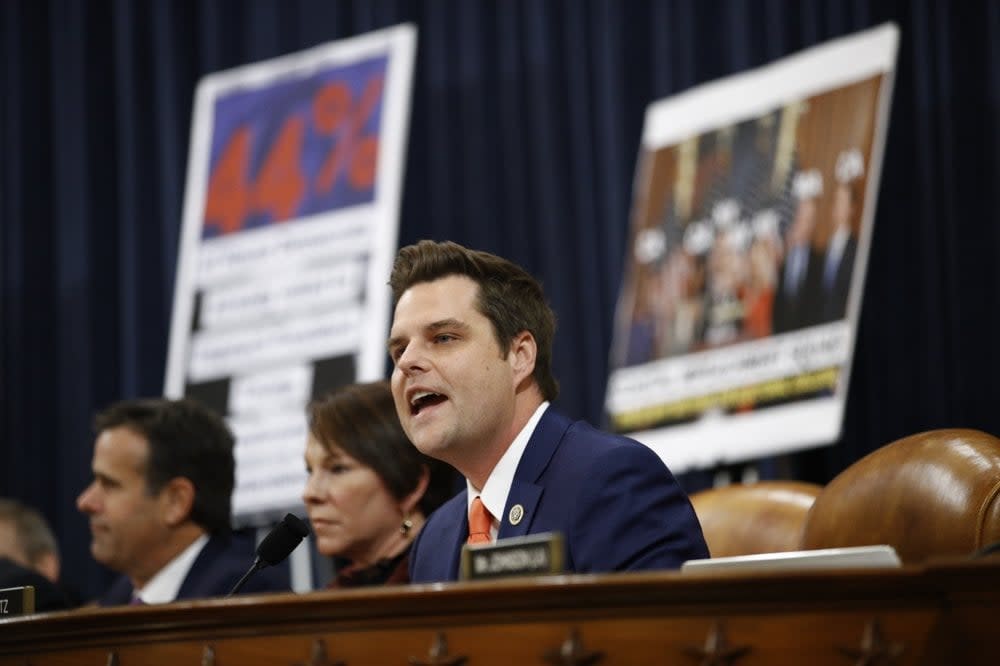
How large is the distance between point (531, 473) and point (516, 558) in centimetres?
90

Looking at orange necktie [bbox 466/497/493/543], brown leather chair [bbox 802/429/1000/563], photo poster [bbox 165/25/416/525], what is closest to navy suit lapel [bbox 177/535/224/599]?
orange necktie [bbox 466/497/493/543]

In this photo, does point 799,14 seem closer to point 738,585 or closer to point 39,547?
point 39,547

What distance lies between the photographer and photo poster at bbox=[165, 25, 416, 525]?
18.4ft

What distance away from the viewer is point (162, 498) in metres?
3.99

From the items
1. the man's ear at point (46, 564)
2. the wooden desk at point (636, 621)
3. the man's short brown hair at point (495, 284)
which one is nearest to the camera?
the wooden desk at point (636, 621)

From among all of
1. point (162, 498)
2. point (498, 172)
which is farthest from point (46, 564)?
point (498, 172)

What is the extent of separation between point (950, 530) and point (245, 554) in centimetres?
204

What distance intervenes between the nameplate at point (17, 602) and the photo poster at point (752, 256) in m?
2.66

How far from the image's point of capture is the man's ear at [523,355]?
2.79 m

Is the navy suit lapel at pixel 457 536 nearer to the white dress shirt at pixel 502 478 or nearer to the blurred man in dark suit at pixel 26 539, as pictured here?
the white dress shirt at pixel 502 478

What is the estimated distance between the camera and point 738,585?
156 cm

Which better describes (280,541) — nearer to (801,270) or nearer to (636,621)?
(636,621)

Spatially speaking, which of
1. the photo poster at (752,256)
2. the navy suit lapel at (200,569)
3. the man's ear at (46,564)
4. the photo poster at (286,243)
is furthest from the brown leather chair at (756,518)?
the man's ear at (46,564)

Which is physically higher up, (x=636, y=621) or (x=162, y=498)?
(x=636, y=621)
